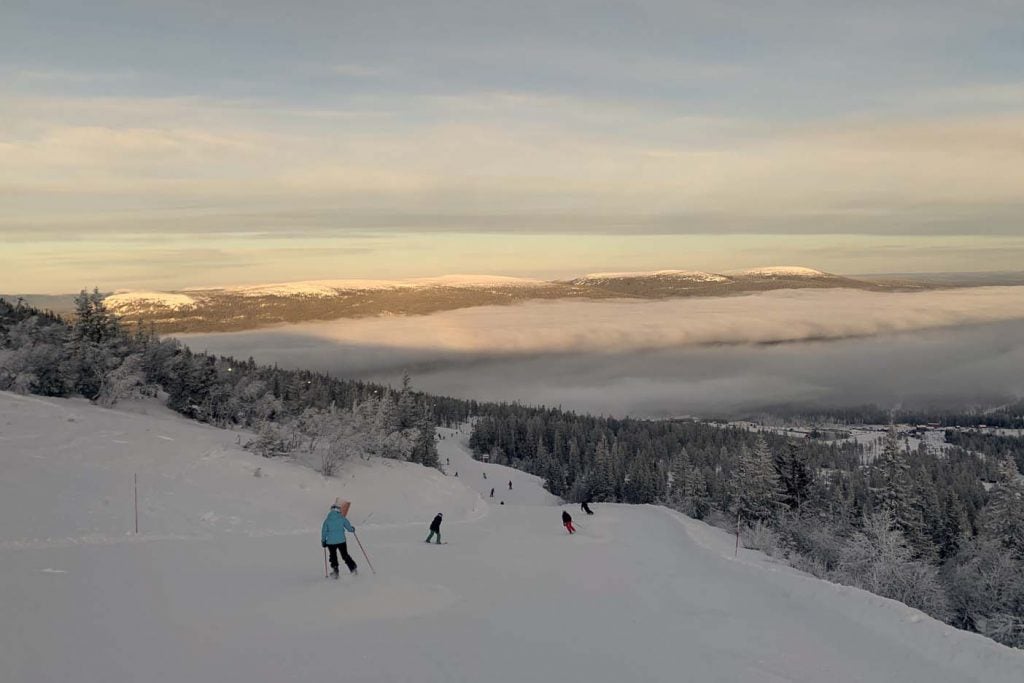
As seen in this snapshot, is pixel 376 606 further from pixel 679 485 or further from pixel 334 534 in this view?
pixel 679 485

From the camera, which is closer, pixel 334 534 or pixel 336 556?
pixel 334 534

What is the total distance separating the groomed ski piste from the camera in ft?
27.3

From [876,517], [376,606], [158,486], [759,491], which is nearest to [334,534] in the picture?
[376,606]

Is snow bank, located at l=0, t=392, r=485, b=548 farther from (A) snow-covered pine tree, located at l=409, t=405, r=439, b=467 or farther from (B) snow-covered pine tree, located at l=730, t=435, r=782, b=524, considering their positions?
(A) snow-covered pine tree, located at l=409, t=405, r=439, b=467

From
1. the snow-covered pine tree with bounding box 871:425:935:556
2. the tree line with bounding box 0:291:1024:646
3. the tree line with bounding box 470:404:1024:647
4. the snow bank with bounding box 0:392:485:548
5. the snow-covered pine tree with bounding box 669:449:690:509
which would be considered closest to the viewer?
the snow bank with bounding box 0:392:485:548

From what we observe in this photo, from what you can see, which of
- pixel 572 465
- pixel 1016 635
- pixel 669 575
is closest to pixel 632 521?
pixel 669 575

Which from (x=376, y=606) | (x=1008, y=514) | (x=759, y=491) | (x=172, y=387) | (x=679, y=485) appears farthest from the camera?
(x=679, y=485)

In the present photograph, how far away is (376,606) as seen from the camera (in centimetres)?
1093

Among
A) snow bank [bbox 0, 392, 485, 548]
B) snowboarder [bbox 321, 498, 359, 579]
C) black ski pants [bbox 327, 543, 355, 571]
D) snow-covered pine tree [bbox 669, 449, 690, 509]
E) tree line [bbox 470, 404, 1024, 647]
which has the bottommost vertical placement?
snow-covered pine tree [bbox 669, 449, 690, 509]

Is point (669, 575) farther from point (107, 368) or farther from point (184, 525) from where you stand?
point (107, 368)

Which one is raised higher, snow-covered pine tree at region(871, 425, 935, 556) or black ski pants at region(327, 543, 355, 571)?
black ski pants at region(327, 543, 355, 571)

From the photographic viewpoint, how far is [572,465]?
388 feet

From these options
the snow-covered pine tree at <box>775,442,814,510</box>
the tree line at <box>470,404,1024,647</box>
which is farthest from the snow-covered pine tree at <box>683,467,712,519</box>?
the snow-covered pine tree at <box>775,442,814,510</box>

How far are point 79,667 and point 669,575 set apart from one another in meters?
13.9
